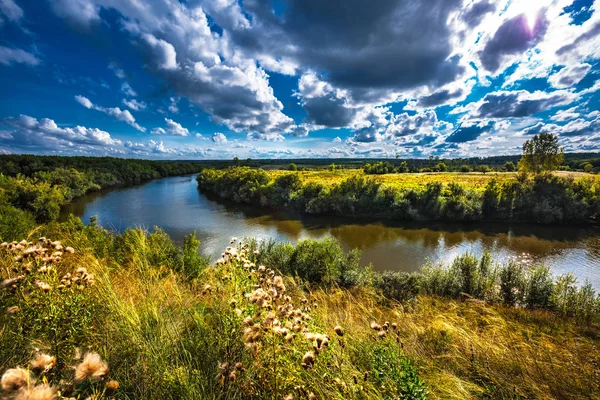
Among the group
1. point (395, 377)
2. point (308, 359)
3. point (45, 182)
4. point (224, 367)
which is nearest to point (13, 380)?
point (224, 367)

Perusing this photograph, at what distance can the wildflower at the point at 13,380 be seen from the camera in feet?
3.83

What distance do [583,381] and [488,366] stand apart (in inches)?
38.0

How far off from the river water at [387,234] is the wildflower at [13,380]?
19182 mm

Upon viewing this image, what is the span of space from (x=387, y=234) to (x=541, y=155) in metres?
32.1

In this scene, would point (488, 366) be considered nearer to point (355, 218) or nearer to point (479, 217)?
point (355, 218)

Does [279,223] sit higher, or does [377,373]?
[377,373]

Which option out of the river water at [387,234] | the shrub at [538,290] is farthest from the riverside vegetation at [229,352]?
the river water at [387,234]

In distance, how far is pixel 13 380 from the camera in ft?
3.92

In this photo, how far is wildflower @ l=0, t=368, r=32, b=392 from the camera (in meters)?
1.17

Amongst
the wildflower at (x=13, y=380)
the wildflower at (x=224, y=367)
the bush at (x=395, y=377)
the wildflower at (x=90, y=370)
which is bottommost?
the bush at (x=395, y=377)

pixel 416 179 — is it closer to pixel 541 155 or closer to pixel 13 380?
pixel 541 155

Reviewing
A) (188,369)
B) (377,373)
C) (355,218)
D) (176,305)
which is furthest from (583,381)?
(355,218)

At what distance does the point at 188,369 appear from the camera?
6.83ft

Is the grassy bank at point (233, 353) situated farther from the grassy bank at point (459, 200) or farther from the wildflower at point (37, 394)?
the grassy bank at point (459, 200)
